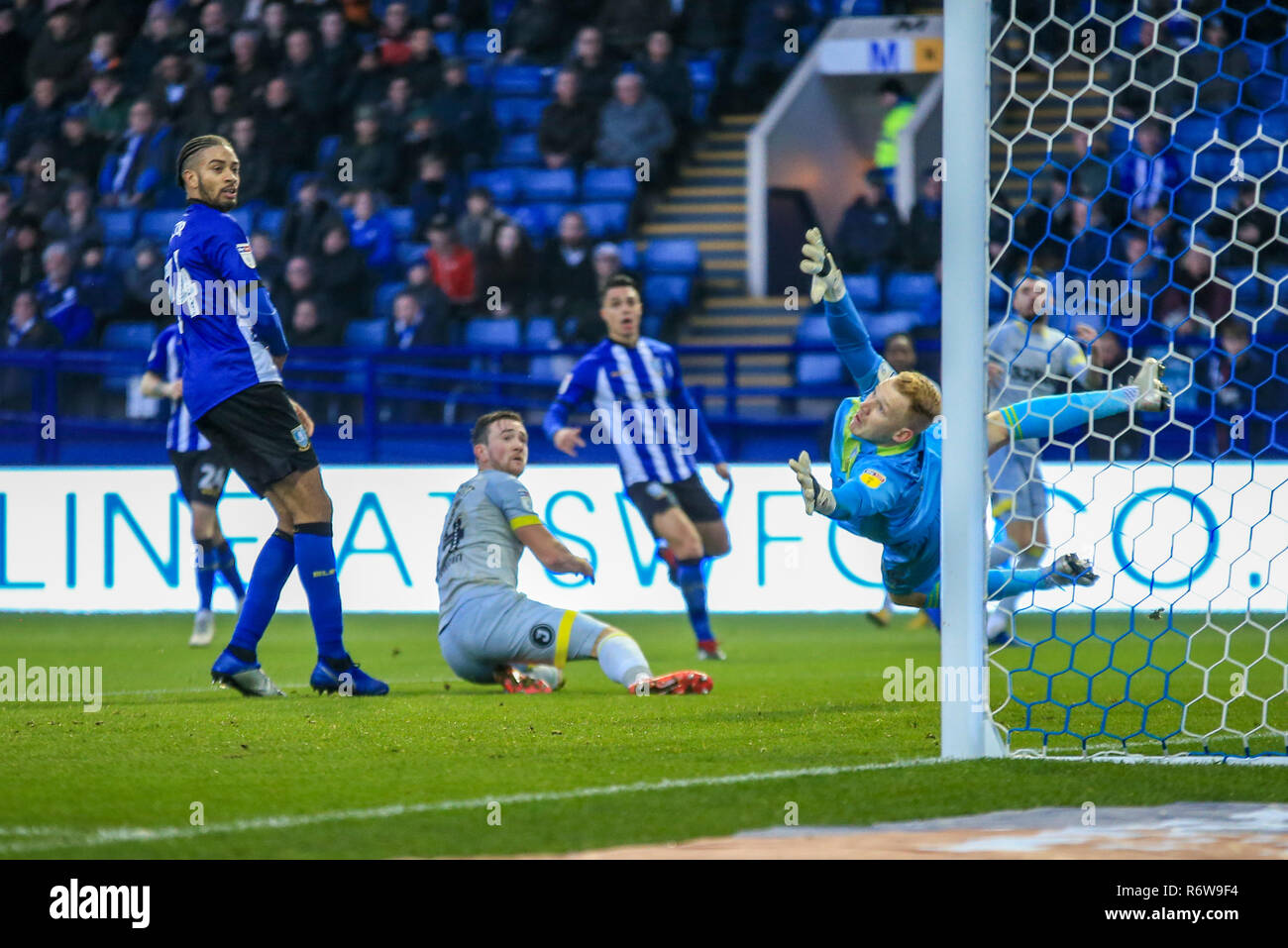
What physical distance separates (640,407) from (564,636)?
227cm

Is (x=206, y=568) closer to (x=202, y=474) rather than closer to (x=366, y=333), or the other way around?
(x=202, y=474)

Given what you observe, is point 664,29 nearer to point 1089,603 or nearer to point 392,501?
point 392,501

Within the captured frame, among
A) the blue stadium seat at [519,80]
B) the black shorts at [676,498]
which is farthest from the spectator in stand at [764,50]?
the black shorts at [676,498]

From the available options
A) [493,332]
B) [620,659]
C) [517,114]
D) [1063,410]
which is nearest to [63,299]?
[493,332]

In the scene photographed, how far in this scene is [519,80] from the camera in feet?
51.4

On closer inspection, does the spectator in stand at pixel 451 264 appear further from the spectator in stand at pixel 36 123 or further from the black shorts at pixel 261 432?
the black shorts at pixel 261 432

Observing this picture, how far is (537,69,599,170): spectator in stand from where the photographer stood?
14.5m

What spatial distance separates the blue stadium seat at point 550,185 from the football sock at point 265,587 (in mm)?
8568

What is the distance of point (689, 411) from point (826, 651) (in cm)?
130

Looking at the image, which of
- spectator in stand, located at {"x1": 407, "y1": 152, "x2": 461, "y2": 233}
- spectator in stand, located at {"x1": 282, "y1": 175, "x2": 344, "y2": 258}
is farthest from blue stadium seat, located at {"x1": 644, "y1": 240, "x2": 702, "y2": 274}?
spectator in stand, located at {"x1": 282, "y1": 175, "x2": 344, "y2": 258}

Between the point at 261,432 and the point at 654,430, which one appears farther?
the point at 654,430

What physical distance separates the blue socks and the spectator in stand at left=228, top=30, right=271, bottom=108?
9.53 m

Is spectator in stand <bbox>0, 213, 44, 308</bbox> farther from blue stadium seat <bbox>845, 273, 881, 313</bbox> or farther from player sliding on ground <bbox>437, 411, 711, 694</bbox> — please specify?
player sliding on ground <bbox>437, 411, 711, 694</bbox>
